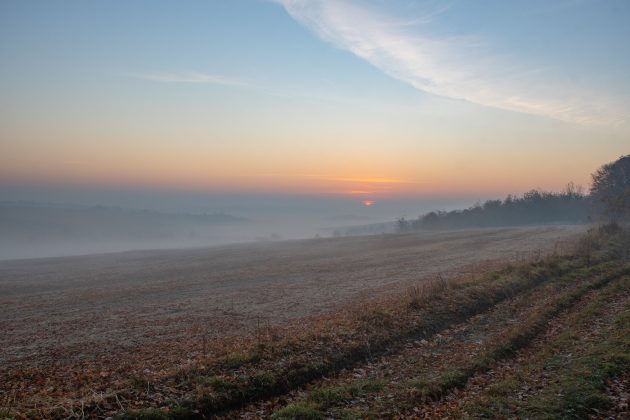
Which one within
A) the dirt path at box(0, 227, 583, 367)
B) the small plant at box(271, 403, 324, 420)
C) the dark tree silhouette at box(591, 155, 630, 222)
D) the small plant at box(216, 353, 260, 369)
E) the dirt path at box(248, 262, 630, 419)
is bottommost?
the dirt path at box(0, 227, 583, 367)

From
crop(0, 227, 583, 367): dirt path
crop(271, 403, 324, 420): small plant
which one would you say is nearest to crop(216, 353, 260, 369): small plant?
crop(271, 403, 324, 420): small plant

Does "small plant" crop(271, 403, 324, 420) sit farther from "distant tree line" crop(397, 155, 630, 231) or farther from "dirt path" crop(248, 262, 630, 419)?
"distant tree line" crop(397, 155, 630, 231)

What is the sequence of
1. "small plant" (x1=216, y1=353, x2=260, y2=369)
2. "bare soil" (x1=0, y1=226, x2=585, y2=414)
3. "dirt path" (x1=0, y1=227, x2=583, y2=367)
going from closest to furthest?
1. "small plant" (x1=216, y1=353, x2=260, y2=369)
2. "bare soil" (x1=0, y1=226, x2=585, y2=414)
3. "dirt path" (x1=0, y1=227, x2=583, y2=367)

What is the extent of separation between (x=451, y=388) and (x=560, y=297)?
13.7m

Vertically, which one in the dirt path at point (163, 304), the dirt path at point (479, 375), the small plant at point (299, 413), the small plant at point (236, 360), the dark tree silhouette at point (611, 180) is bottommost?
the dirt path at point (163, 304)

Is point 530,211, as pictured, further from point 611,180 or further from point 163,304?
point 163,304

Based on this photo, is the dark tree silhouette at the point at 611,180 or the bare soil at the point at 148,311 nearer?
the bare soil at the point at 148,311

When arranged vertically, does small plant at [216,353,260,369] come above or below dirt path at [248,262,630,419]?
above

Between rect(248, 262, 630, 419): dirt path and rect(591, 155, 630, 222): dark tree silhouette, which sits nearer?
rect(248, 262, 630, 419): dirt path

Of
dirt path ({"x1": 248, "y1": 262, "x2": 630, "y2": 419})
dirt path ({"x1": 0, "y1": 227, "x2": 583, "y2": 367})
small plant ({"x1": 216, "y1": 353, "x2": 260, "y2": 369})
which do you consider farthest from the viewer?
dirt path ({"x1": 0, "y1": 227, "x2": 583, "y2": 367})

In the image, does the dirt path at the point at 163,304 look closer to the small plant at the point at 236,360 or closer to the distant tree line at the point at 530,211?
the small plant at the point at 236,360

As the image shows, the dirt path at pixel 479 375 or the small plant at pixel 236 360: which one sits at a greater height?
the small plant at pixel 236 360

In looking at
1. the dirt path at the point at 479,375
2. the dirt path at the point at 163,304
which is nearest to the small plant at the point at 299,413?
the dirt path at the point at 479,375

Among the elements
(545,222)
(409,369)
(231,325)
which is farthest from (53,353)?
(545,222)
